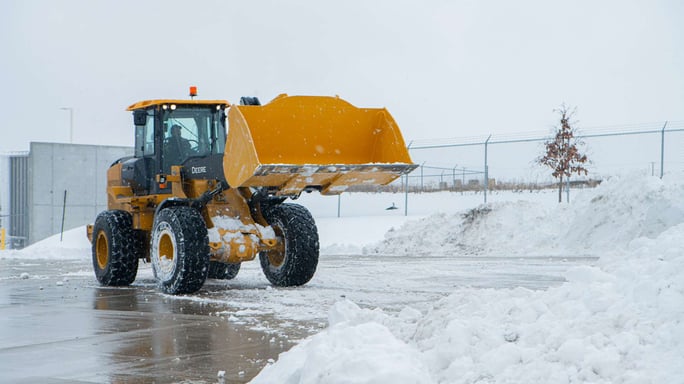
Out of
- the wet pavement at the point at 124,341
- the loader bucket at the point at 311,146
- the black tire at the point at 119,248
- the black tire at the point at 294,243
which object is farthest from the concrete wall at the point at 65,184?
the loader bucket at the point at 311,146

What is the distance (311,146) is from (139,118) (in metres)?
2.89

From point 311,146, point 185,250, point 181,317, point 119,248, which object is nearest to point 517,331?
point 181,317

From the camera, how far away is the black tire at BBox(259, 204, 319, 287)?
1202cm

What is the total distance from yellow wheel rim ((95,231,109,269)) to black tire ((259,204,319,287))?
9.53ft

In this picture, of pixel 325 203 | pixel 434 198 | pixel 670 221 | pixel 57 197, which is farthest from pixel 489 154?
pixel 57 197

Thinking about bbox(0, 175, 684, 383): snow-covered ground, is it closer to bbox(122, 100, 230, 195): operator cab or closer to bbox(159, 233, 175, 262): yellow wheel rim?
bbox(159, 233, 175, 262): yellow wheel rim

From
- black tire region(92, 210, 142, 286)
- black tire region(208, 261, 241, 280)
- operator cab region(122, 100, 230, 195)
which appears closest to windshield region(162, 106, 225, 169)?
operator cab region(122, 100, 230, 195)

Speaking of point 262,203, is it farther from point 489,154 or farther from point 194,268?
point 489,154

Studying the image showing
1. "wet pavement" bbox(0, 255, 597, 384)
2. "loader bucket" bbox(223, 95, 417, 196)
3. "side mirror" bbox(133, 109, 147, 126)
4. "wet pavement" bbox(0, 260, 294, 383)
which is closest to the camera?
"wet pavement" bbox(0, 260, 294, 383)

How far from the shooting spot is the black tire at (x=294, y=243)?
12.0m

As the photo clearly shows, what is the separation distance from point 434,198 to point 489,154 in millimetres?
3687

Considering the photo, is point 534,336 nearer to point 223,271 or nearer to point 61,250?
point 223,271

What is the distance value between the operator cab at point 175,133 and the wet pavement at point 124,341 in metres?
2.16

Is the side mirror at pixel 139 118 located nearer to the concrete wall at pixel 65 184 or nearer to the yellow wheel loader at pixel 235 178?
the yellow wheel loader at pixel 235 178
